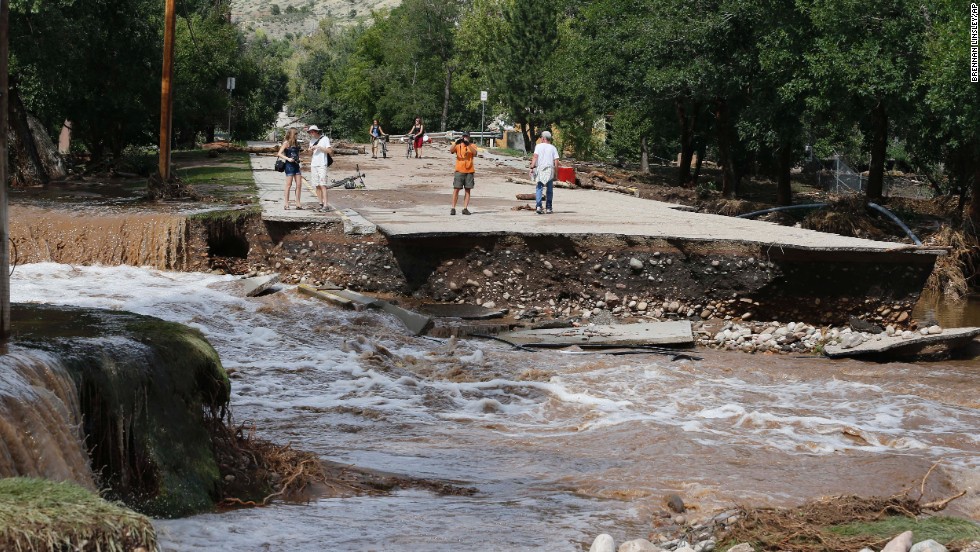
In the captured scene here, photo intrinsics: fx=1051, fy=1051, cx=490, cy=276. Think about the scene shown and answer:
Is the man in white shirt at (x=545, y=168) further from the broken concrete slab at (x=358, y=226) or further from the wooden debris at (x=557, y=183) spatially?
the wooden debris at (x=557, y=183)

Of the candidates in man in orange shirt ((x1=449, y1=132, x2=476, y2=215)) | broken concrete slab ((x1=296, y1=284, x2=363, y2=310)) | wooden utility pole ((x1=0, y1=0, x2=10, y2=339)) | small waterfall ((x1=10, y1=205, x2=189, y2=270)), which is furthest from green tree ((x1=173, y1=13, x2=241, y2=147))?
wooden utility pole ((x1=0, y1=0, x2=10, y2=339))

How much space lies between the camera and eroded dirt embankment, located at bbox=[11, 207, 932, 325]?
15.5 metres

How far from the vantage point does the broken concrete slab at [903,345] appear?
1406 centimetres

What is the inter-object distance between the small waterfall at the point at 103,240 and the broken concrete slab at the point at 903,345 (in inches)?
410

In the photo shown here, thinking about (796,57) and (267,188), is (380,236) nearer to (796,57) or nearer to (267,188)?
(267,188)

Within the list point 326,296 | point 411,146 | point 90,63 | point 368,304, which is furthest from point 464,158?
point 411,146

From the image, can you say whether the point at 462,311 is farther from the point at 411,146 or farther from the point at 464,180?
→ the point at 411,146

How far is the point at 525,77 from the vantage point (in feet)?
159

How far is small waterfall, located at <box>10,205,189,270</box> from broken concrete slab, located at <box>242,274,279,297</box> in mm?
1871

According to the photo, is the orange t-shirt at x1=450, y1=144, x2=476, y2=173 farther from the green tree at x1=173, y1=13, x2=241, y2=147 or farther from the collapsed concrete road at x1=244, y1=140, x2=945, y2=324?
the green tree at x1=173, y1=13, x2=241, y2=147

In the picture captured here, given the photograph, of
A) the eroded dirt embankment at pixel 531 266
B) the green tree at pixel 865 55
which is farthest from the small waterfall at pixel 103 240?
the green tree at pixel 865 55

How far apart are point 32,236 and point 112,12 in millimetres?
10175

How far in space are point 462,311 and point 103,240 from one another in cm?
625

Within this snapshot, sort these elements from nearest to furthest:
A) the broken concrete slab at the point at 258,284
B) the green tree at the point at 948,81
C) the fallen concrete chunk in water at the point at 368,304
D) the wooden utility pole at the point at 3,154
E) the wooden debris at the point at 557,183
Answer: the wooden utility pole at the point at 3,154 < the fallen concrete chunk in water at the point at 368,304 < the broken concrete slab at the point at 258,284 < the green tree at the point at 948,81 < the wooden debris at the point at 557,183
